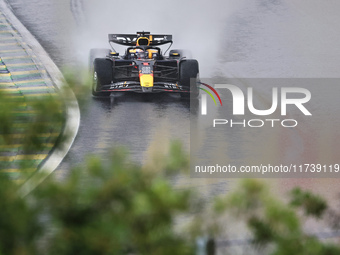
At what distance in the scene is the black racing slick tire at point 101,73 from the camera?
16.8 metres

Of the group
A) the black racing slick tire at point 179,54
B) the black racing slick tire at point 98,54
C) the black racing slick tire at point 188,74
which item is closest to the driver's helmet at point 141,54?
the black racing slick tire at point 179,54

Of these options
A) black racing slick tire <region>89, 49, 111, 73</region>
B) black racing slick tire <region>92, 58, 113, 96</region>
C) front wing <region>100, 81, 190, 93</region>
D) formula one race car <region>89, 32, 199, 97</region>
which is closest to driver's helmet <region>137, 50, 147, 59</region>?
formula one race car <region>89, 32, 199, 97</region>

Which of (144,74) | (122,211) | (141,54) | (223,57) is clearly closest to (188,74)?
(144,74)

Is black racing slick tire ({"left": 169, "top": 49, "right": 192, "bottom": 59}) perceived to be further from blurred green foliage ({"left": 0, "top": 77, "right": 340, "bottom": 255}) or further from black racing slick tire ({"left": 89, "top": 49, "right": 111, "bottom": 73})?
blurred green foliage ({"left": 0, "top": 77, "right": 340, "bottom": 255})

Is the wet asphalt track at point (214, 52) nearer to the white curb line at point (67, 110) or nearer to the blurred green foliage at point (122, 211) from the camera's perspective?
the white curb line at point (67, 110)

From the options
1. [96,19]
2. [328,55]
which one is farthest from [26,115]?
[96,19]

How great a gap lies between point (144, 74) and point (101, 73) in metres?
0.91

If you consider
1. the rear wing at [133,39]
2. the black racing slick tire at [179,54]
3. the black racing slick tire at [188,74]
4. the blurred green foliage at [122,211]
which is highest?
the rear wing at [133,39]

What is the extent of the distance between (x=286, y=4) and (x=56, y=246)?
2604 cm

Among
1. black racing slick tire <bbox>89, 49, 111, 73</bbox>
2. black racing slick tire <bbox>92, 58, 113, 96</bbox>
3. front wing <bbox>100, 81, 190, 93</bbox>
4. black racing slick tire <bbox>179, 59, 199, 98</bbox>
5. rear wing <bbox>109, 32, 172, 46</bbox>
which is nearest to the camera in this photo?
front wing <bbox>100, 81, 190, 93</bbox>

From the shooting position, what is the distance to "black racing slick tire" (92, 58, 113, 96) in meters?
16.8

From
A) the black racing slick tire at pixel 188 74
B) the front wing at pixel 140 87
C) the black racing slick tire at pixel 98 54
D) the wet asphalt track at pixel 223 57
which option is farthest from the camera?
the black racing slick tire at pixel 98 54

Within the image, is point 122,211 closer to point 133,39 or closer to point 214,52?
point 133,39

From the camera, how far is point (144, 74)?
1667 centimetres
